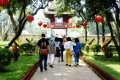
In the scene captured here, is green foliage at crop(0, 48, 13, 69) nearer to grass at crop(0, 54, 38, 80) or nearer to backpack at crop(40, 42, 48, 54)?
grass at crop(0, 54, 38, 80)

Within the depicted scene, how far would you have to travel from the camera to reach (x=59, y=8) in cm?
3431

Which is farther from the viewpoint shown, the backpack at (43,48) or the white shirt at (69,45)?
the white shirt at (69,45)

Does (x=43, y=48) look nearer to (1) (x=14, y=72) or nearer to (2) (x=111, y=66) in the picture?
(1) (x=14, y=72)

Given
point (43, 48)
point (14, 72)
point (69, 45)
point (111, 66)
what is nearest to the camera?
point (14, 72)

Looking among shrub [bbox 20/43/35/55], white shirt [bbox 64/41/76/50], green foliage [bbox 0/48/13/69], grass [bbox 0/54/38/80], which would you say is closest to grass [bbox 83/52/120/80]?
white shirt [bbox 64/41/76/50]

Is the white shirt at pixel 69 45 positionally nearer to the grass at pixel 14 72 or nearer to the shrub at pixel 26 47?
the grass at pixel 14 72

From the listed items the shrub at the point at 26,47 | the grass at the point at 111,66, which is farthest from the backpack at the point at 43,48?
the shrub at the point at 26,47

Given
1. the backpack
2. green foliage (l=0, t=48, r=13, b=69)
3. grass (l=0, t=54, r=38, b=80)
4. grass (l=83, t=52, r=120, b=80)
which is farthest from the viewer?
the backpack

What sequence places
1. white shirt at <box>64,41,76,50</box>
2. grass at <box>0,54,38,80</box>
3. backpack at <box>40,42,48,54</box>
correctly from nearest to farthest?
grass at <box>0,54,38,80</box>, backpack at <box>40,42,48,54</box>, white shirt at <box>64,41,76,50</box>

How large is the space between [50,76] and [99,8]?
906 cm

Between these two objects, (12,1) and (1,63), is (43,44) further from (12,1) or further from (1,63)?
(12,1)

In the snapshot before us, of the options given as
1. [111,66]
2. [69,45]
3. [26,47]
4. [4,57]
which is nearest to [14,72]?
[4,57]

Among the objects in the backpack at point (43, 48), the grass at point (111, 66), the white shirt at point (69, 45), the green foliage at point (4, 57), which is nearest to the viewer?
the green foliage at point (4, 57)

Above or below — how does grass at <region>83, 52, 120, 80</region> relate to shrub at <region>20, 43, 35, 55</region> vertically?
below
